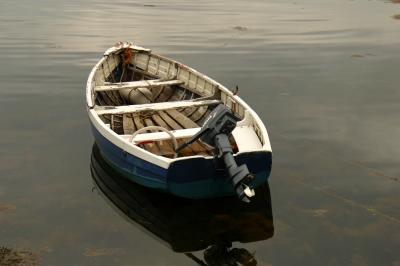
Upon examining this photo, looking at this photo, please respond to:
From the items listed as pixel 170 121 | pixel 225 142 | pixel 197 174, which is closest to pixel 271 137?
pixel 170 121

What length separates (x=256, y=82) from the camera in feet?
65.3

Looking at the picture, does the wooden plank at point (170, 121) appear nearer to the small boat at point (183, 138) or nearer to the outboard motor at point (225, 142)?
the small boat at point (183, 138)

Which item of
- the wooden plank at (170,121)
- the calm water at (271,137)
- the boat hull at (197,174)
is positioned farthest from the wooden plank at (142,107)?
the boat hull at (197,174)

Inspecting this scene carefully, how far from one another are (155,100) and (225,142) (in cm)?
670

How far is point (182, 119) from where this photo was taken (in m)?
12.9

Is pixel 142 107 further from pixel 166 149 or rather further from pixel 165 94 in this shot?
pixel 165 94

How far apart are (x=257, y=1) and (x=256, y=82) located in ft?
127

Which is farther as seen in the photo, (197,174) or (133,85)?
(133,85)

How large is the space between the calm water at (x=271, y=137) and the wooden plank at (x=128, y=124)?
4.83 ft

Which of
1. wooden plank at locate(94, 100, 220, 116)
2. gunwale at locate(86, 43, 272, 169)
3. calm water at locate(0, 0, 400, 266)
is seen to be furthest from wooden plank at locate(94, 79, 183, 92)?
wooden plank at locate(94, 100, 220, 116)

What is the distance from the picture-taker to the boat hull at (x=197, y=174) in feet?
29.8

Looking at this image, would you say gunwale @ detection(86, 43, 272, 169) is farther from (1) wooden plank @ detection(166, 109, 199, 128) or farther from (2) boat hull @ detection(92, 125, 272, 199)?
(1) wooden plank @ detection(166, 109, 199, 128)

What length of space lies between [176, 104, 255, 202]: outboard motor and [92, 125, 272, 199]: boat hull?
301 millimetres

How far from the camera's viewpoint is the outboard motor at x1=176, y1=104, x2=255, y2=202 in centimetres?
849
